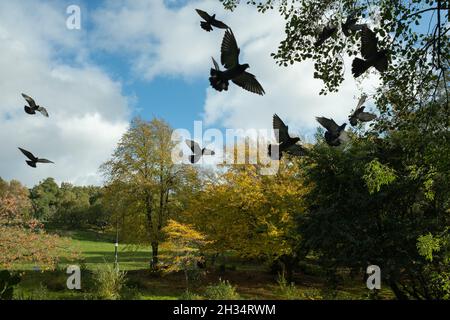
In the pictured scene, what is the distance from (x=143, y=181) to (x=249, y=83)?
71.9 ft

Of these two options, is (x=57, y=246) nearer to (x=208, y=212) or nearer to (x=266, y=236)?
(x=208, y=212)

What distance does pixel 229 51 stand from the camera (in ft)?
17.4

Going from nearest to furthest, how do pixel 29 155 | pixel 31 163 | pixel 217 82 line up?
1. pixel 217 82
2. pixel 31 163
3. pixel 29 155

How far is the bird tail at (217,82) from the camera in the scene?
506 centimetres

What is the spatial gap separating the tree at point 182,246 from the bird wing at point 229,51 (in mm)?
16723

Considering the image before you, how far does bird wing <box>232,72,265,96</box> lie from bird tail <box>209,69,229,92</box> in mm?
481

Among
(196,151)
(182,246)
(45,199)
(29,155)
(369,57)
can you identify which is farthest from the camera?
(45,199)

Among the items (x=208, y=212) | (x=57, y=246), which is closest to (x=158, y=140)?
(x=208, y=212)

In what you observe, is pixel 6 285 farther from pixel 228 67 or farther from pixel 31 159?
pixel 31 159

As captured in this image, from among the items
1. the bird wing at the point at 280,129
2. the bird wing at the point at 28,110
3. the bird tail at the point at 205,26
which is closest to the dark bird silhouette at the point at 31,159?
the bird wing at the point at 28,110

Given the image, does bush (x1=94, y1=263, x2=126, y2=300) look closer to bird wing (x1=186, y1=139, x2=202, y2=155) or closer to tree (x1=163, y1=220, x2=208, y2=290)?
tree (x1=163, y1=220, x2=208, y2=290)

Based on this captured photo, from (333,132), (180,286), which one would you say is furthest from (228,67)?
(180,286)

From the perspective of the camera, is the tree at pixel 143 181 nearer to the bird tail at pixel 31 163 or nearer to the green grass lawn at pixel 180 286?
the green grass lawn at pixel 180 286
